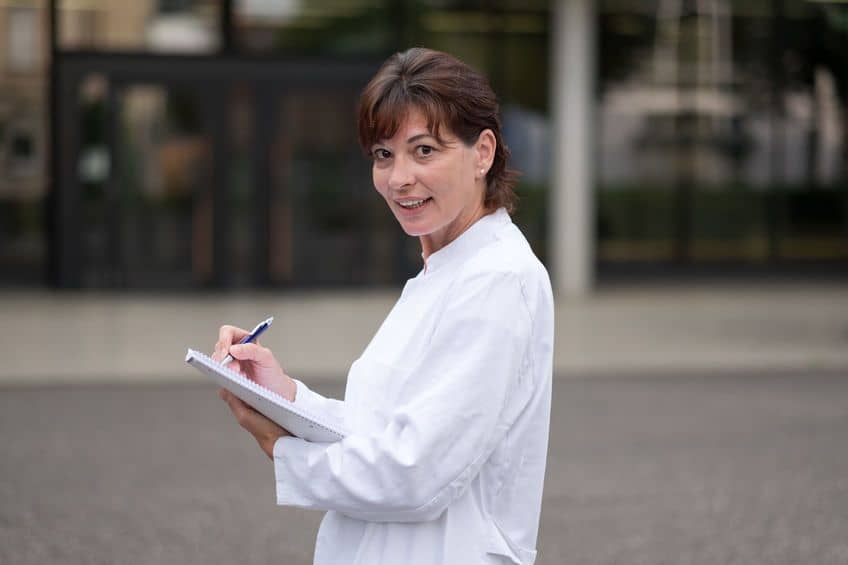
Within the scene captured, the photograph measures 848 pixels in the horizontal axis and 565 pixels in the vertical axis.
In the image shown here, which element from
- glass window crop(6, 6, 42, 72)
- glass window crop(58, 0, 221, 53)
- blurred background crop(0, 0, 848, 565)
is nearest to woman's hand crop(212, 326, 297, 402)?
blurred background crop(0, 0, 848, 565)

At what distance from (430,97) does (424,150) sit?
93mm

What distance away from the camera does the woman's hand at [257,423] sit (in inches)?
85.7

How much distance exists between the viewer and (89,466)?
298 inches

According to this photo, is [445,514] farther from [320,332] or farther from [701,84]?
[701,84]

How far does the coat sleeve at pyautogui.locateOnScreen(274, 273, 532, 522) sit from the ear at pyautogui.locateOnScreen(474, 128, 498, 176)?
0.80ft

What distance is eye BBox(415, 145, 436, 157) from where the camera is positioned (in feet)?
7.27

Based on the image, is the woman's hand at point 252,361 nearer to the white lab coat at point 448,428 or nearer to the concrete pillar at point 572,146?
the white lab coat at point 448,428

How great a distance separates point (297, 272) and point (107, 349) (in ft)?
18.2

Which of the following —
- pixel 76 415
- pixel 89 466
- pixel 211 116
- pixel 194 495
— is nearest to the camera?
pixel 194 495

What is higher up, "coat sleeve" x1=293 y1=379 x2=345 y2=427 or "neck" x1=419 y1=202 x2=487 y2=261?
"neck" x1=419 y1=202 x2=487 y2=261

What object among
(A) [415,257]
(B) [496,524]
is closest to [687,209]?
(A) [415,257]

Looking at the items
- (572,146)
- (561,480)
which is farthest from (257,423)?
(572,146)

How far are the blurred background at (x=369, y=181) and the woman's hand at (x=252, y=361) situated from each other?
8513 millimetres

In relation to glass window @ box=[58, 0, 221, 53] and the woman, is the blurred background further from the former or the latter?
the woman
